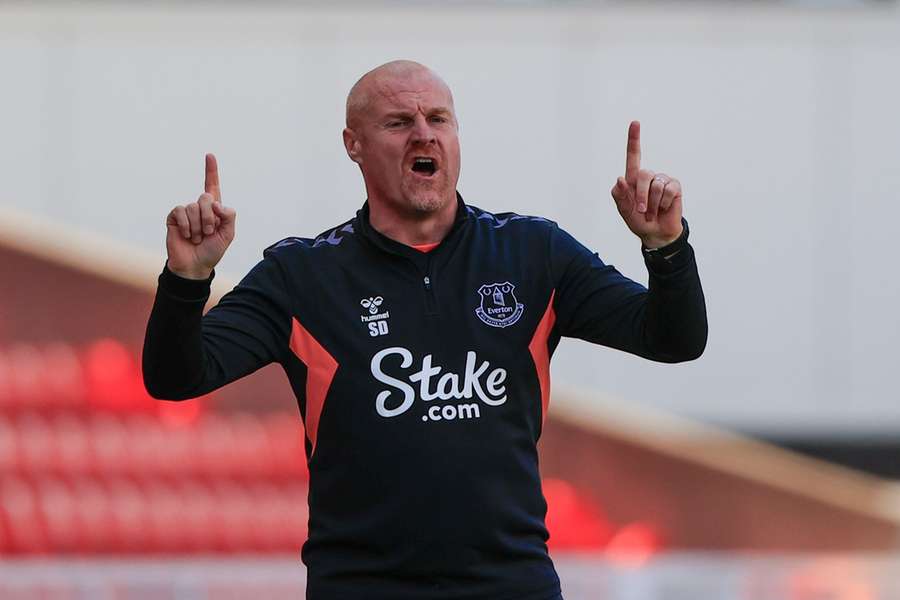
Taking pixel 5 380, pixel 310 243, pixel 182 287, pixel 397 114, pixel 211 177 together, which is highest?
pixel 397 114

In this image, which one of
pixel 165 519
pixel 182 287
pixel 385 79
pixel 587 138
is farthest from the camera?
pixel 587 138

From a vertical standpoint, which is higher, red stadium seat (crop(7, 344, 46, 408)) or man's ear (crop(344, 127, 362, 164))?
man's ear (crop(344, 127, 362, 164))

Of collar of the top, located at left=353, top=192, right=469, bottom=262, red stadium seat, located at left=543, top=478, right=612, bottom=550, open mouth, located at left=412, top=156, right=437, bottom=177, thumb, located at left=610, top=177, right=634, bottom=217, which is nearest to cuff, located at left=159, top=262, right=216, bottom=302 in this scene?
collar of the top, located at left=353, top=192, right=469, bottom=262

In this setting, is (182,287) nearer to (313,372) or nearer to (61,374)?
(313,372)

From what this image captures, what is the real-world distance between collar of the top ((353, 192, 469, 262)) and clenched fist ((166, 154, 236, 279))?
12.3 inches

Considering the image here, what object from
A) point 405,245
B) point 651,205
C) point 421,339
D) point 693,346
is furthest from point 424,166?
point 693,346

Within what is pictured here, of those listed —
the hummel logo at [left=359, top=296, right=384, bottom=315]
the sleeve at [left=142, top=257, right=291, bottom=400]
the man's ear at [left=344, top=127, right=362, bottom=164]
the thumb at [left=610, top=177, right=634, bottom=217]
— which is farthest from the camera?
the man's ear at [left=344, top=127, right=362, bottom=164]

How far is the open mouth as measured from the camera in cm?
316

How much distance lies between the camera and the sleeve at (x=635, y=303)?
2.90 meters

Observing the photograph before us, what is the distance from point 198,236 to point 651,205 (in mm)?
802

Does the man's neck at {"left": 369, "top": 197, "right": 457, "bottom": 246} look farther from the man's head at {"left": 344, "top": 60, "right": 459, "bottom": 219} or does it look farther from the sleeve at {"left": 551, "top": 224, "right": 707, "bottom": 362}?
the sleeve at {"left": 551, "top": 224, "right": 707, "bottom": 362}

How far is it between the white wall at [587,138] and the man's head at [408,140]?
17.8 ft

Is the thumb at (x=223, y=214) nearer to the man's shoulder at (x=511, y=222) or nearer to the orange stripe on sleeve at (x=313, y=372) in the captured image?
the orange stripe on sleeve at (x=313, y=372)

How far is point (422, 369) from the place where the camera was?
118 inches
